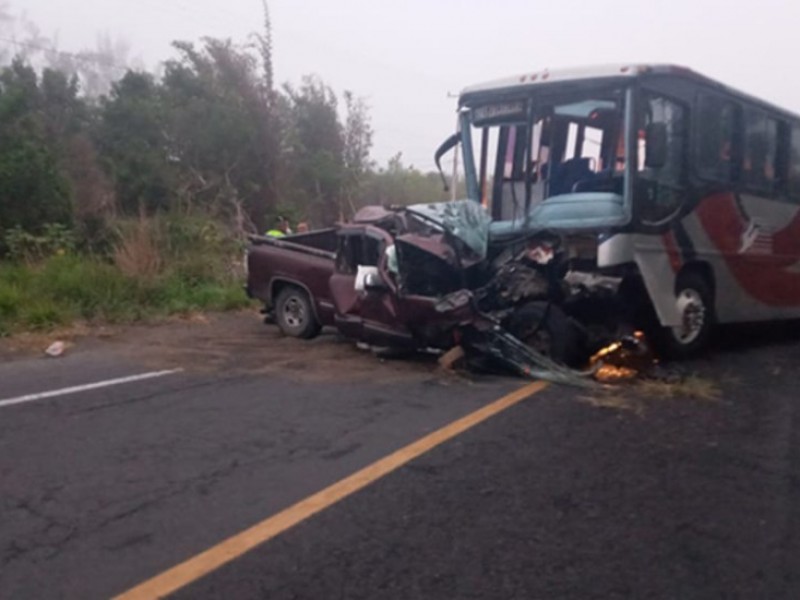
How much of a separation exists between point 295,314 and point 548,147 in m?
3.63

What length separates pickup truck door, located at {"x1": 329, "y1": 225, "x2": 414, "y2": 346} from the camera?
31.3ft

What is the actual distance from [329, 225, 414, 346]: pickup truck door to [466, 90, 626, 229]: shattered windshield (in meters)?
1.46

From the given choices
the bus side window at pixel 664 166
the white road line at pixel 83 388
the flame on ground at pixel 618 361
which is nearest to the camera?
the white road line at pixel 83 388

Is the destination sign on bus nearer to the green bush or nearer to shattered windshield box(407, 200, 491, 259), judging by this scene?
shattered windshield box(407, 200, 491, 259)

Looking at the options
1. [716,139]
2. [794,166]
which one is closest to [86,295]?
[716,139]

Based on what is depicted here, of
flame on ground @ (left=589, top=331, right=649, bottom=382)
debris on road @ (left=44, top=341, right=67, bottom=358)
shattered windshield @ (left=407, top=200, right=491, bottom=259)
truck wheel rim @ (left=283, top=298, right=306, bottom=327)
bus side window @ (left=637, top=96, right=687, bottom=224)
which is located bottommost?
debris on road @ (left=44, top=341, right=67, bottom=358)

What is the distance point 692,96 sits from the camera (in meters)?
10.1

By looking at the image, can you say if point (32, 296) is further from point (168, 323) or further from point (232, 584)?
point (232, 584)

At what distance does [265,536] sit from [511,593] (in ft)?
4.01

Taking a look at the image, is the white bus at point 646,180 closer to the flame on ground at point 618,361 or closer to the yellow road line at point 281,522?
the flame on ground at point 618,361

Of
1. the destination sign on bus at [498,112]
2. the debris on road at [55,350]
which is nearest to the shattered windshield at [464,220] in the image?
the destination sign on bus at [498,112]

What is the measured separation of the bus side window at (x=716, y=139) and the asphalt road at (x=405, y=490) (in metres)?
2.77

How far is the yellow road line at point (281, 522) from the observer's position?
4.08 meters

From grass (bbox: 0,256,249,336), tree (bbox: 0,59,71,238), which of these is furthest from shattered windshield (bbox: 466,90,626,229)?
tree (bbox: 0,59,71,238)
